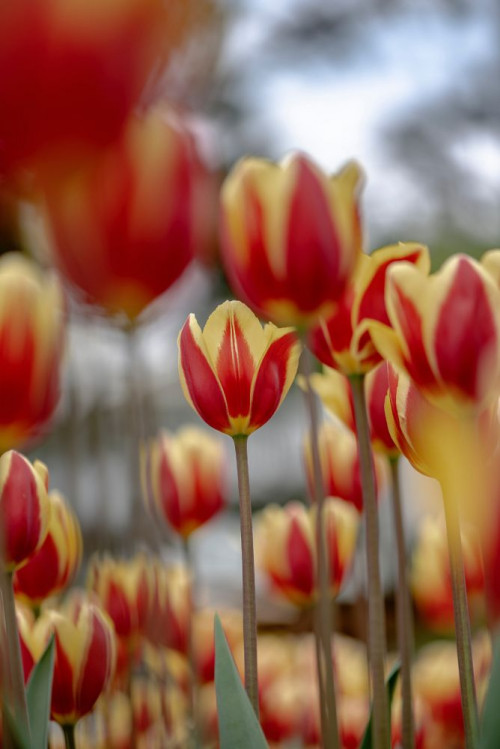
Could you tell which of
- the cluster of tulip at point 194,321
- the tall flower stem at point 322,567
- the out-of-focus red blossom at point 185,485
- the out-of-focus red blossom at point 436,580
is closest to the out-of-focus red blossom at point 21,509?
the cluster of tulip at point 194,321

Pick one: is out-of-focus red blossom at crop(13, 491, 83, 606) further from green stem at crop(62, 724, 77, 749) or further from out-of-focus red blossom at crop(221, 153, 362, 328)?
out-of-focus red blossom at crop(221, 153, 362, 328)

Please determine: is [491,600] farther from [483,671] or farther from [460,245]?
[460,245]

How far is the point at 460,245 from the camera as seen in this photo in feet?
8.80

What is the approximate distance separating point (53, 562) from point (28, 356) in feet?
0.59

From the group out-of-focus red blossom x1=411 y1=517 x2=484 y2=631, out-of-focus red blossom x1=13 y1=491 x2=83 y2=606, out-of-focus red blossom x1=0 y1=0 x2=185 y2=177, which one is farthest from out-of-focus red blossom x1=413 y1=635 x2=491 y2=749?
out-of-focus red blossom x1=0 y1=0 x2=185 y2=177

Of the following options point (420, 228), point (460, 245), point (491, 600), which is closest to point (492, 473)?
point (491, 600)

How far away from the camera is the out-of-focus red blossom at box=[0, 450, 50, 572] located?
0.36m

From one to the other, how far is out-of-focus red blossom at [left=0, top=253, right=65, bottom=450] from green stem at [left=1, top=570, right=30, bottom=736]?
0.14 feet

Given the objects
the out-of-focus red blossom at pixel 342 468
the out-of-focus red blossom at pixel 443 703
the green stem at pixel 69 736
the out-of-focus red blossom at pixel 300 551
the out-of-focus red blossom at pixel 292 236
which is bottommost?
the out-of-focus red blossom at pixel 443 703

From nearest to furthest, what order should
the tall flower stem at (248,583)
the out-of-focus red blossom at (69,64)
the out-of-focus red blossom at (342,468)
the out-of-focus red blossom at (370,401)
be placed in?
1. the out-of-focus red blossom at (69,64)
2. the tall flower stem at (248,583)
3. the out-of-focus red blossom at (370,401)
4. the out-of-focus red blossom at (342,468)

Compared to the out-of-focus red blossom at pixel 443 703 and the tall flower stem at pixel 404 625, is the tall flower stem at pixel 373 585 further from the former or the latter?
the out-of-focus red blossom at pixel 443 703

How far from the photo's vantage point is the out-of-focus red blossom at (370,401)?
17.1 inches

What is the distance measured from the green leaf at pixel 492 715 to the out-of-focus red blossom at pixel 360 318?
13cm

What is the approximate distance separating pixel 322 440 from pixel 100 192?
0.33m
